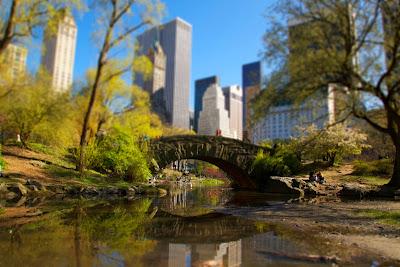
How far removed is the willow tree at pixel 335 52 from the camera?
1524 cm

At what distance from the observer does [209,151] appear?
30312 mm

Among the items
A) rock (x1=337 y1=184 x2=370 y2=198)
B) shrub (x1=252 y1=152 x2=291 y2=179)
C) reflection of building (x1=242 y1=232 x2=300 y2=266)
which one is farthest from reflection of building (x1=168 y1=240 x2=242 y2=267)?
shrub (x1=252 y1=152 x2=291 y2=179)

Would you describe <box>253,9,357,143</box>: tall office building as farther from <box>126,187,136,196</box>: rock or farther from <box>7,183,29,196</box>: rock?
<box>7,183,29,196</box>: rock

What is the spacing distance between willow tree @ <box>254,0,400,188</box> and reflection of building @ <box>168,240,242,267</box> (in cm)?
1109

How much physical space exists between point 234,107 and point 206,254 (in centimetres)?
14168

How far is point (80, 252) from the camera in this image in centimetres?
546

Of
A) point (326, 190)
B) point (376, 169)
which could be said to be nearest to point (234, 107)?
point (376, 169)

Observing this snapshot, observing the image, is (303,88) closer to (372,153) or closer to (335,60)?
(335,60)

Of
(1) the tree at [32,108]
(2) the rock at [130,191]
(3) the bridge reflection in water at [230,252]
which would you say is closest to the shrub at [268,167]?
(2) the rock at [130,191]

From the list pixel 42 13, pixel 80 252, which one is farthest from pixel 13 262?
pixel 42 13

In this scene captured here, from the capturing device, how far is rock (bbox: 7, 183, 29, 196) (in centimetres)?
1681

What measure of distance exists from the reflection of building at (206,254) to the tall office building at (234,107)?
133885 millimetres

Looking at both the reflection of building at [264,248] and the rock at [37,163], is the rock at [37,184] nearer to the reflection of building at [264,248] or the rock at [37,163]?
the rock at [37,163]

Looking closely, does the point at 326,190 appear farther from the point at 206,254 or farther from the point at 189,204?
the point at 206,254
